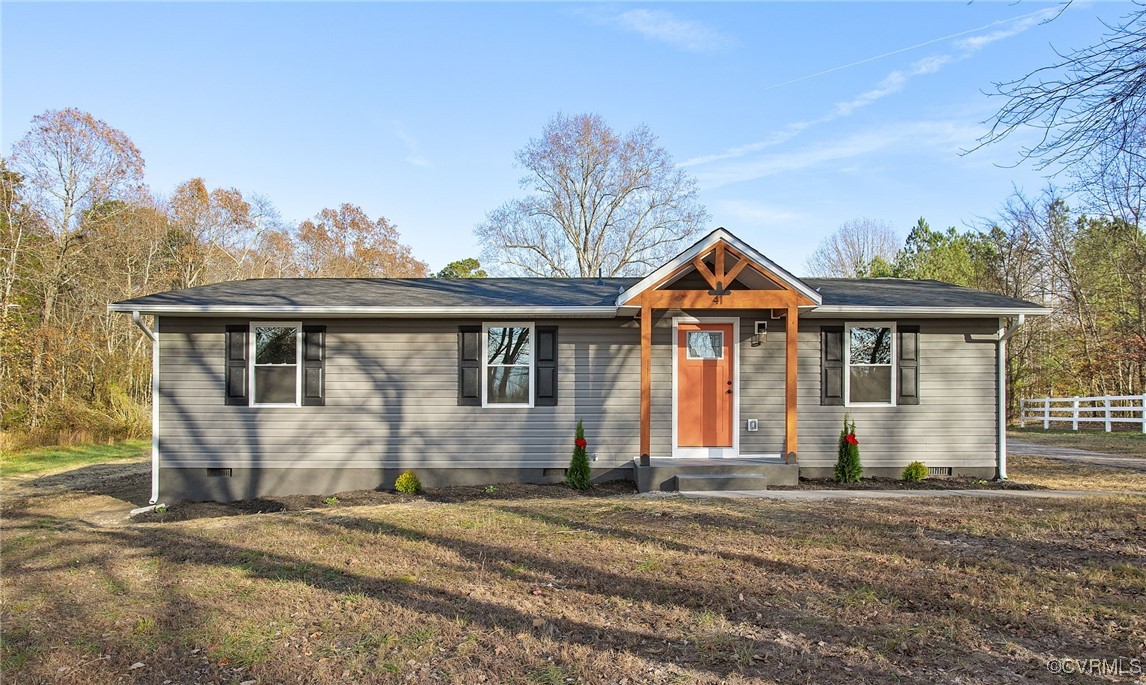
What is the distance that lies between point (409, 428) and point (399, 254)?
87.2 ft

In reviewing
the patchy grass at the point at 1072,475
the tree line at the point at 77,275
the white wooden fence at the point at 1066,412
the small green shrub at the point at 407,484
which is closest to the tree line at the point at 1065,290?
the white wooden fence at the point at 1066,412

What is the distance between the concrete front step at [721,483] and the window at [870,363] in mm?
2251

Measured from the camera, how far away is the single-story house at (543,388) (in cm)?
988

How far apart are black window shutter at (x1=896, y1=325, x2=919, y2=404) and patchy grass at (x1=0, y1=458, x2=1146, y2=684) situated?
10.2 ft

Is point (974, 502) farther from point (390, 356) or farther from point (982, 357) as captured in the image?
point (390, 356)

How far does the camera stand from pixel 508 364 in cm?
1009

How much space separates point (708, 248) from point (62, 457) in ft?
50.0

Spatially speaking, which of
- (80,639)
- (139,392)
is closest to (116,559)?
(80,639)

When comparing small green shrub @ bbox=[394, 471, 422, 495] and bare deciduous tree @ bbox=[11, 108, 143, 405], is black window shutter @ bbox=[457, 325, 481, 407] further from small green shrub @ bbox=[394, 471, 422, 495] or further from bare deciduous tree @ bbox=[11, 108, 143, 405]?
bare deciduous tree @ bbox=[11, 108, 143, 405]

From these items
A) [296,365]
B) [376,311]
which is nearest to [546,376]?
[376,311]

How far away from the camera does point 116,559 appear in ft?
19.2

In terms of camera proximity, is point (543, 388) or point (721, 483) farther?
point (543, 388)

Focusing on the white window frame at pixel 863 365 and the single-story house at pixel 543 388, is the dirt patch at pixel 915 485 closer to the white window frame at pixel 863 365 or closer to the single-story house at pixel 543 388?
the single-story house at pixel 543 388

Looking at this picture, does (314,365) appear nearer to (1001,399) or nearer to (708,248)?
(708,248)
